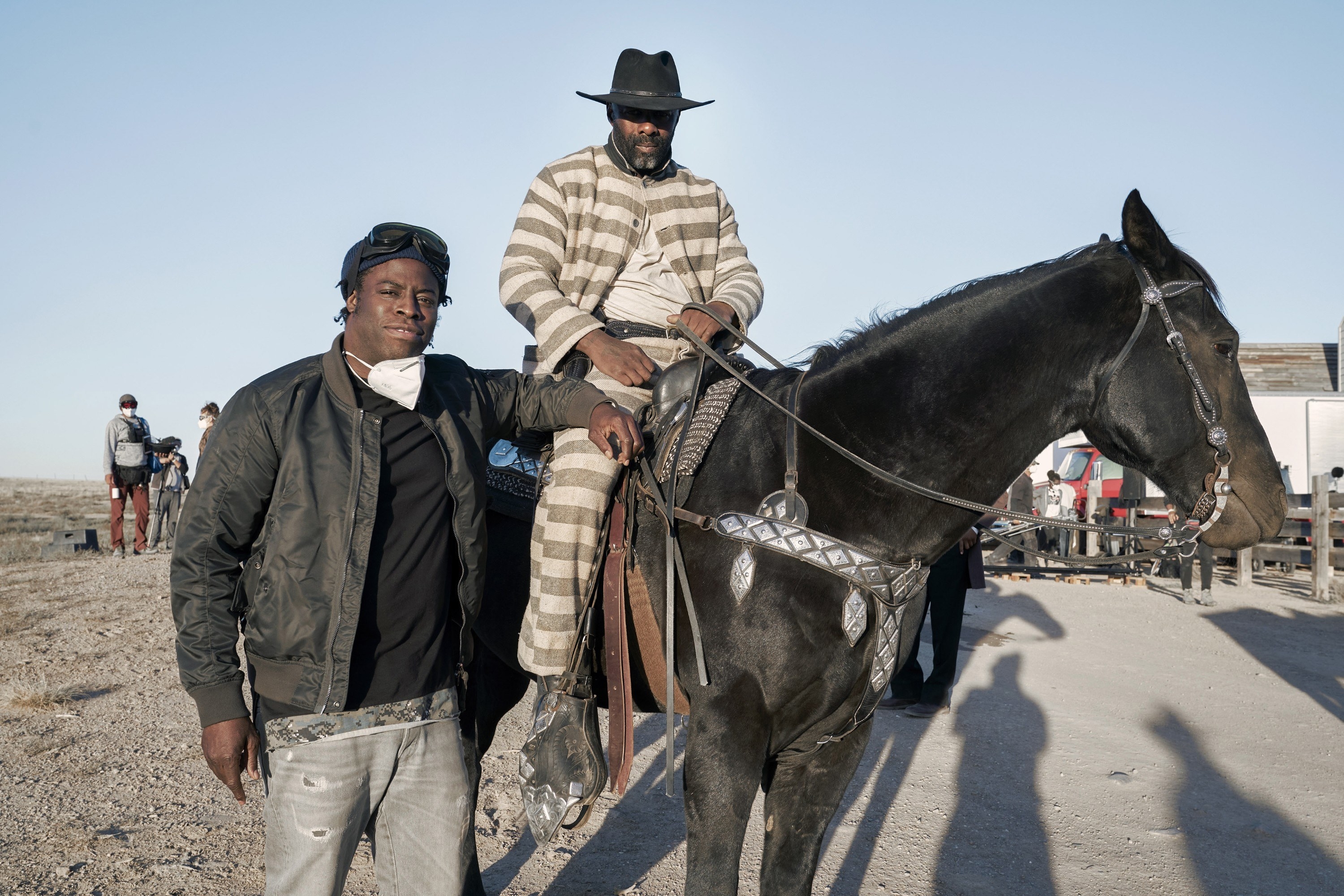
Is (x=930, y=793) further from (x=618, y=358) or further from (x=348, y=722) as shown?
(x=348, y=722)

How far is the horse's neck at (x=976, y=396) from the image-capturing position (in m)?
2.67

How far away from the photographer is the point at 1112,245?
277cm

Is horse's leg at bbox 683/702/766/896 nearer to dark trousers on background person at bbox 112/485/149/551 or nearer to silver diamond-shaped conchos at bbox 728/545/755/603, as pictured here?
silver diamond-shaped conchos at bbox 728/545/755/603

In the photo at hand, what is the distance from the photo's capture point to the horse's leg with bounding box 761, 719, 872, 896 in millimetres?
2902

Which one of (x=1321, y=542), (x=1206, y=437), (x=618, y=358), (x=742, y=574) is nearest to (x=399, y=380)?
(x=618, y=358)

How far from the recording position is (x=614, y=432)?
266 centimetres

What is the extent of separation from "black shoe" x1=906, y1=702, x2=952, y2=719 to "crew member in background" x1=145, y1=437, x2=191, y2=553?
12.3m

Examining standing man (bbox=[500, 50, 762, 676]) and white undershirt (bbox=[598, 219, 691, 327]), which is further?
white undershirt (bbox=[598, 219, 691, 327])

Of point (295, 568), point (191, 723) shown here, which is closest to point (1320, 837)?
point (295, 568)

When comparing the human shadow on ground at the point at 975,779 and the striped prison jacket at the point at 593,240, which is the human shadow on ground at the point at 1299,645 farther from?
the striped prison jacket at the point at 593,240

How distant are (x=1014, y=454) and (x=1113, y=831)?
11.1 ft

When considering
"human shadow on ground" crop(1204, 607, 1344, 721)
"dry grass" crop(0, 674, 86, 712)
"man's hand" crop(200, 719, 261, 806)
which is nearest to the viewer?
"man's hand" crop(200, 719, 261, 806)

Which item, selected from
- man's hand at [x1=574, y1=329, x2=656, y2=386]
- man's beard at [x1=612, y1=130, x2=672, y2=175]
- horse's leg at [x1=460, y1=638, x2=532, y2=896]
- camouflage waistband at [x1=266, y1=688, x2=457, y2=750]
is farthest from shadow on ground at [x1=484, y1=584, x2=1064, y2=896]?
man's beard at [x1=612, y1=130, x2=672, y2=175]

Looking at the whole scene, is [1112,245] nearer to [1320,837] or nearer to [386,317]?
[386,317]
